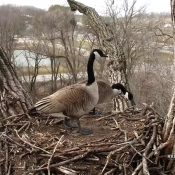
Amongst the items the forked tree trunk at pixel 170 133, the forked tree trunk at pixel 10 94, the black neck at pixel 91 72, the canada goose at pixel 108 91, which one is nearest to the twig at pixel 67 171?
the forked tree trunk at pixel 170 133

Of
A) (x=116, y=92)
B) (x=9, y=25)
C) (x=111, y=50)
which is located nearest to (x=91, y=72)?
(x=116, y=92)

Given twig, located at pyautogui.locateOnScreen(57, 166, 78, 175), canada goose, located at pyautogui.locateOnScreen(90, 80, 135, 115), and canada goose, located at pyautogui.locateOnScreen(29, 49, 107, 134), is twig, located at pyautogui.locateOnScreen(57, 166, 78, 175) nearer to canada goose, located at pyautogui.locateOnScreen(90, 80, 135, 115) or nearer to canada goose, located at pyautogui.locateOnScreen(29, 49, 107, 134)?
canada goose, located at pyautogui.locateOnScreen(29, 49, 107, 134)

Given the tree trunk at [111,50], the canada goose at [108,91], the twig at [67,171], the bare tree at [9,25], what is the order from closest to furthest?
1. the twig at [67,171]
2. the canada goose at [108,91]
3. the tree trunk at [111,50]
4. the bare tree at [9,25]

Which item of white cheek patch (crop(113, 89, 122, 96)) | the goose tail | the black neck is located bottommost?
white cheek patch (crop(113, 89, 122, 96))

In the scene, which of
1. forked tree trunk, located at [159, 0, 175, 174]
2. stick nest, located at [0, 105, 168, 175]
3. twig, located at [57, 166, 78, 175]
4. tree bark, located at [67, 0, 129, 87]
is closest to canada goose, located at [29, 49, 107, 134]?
stick nest, located at [0, 105, 168, 175]

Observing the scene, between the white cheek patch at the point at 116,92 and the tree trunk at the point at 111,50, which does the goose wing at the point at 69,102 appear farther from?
the tree trunk at the point at 111,50

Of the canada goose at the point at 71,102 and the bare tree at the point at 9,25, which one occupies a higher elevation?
the bare tree at the point at 9,25

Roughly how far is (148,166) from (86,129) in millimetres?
1520

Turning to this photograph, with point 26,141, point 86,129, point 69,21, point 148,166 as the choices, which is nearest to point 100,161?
point 148,166

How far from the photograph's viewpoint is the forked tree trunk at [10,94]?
5.67 meters

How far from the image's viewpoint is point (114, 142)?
4051mm

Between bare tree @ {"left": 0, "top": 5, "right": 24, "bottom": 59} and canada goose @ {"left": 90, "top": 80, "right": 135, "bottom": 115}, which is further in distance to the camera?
bare tree @ {"left": 0, "top": 5, "right": 24, "bottom": 59}

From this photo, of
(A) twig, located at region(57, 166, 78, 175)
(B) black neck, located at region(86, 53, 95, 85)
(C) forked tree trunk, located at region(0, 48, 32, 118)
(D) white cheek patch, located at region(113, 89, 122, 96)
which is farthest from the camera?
(D) white cheek patch, located at region(113, 89, 122, 96)

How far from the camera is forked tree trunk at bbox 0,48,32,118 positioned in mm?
5672
